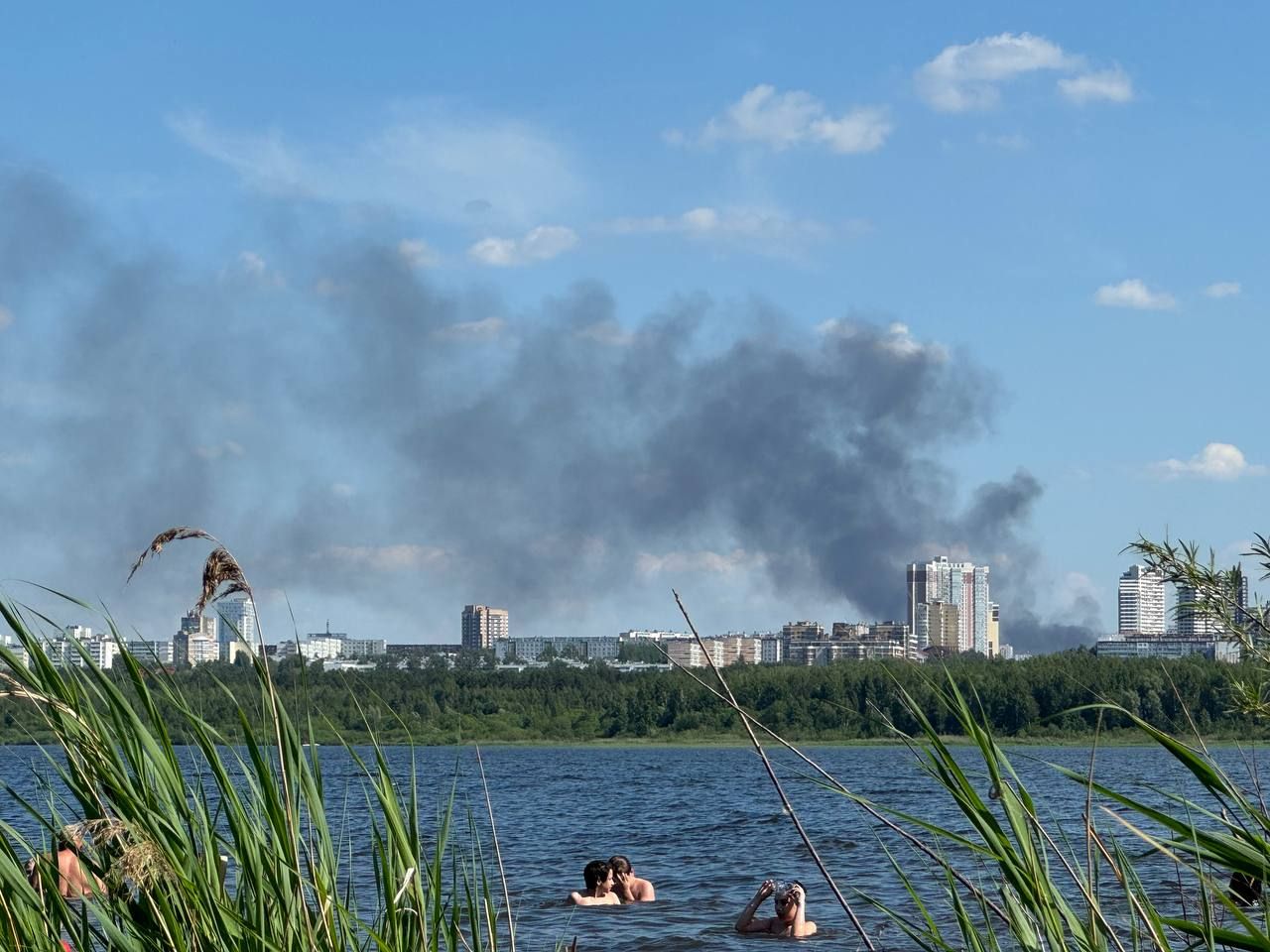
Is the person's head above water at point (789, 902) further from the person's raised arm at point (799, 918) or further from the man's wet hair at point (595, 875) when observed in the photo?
the man's wet hair at point (595, 875)

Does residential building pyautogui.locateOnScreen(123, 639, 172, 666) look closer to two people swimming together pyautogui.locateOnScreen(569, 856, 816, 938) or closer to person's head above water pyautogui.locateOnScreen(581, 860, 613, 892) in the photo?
two people swimming together pyautogui.locateOnScreen(569, 856, 816, 938)

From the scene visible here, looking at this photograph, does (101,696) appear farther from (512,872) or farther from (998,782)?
(512,872)

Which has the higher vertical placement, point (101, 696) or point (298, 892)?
point (101, 696)

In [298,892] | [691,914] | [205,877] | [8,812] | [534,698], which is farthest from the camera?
[534,698]

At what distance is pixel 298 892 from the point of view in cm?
294

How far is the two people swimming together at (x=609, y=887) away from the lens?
661 inches

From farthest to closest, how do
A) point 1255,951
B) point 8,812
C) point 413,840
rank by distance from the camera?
point 8,812
point 413,840
point 1255,951

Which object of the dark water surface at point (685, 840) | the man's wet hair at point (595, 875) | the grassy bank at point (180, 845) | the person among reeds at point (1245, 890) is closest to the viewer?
the person among reeds at point (1245, 890)

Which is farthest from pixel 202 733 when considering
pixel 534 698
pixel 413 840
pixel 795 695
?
pixel 534 698

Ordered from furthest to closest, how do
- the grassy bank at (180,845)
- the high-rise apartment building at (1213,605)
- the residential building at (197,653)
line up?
the high-rise apartment building at (1213,605) < the residential building at (197,653) < the grassy bank at (180,845)

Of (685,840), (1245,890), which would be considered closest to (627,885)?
(685,840)

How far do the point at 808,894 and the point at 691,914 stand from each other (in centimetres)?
218

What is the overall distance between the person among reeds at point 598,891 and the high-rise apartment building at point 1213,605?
12.2 metres

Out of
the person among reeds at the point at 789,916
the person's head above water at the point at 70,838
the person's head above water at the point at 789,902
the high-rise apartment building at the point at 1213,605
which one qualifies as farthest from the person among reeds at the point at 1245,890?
the person's head above water at the point at 789,902
